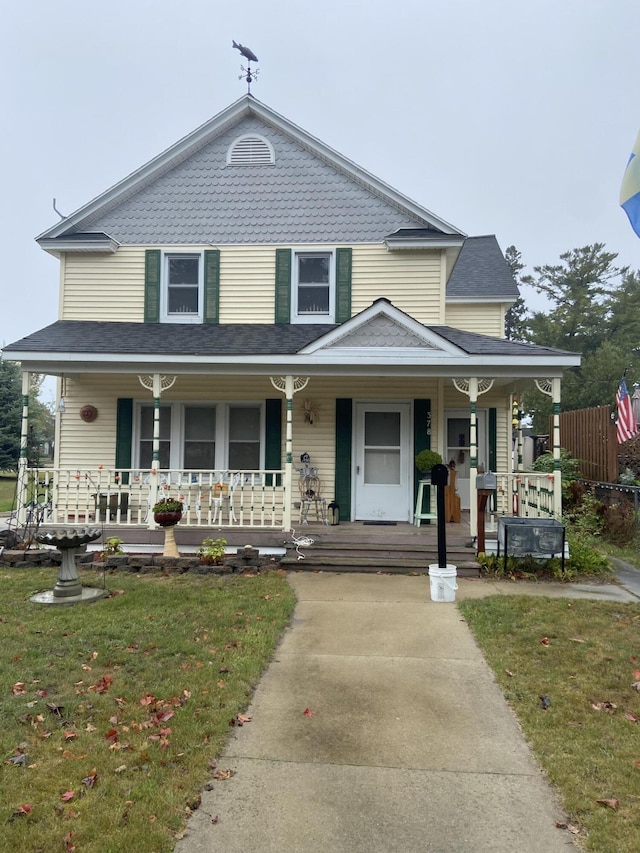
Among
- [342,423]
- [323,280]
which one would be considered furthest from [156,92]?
[342,423]

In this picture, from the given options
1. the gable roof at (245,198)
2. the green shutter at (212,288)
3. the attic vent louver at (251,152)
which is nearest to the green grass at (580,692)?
the green shutter at (212,288)

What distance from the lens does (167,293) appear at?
35.3 ft

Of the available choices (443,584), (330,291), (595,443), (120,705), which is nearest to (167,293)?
(330,291)

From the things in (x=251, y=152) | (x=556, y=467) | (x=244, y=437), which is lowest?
(x=556, y=467)

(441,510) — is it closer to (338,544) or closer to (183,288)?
(338,544)

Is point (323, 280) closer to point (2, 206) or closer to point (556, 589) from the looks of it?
point (556, 589)

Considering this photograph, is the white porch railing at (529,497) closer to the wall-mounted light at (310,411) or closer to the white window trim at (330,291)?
the wall-mounted light at (310,411)

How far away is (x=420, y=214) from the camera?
10.5m

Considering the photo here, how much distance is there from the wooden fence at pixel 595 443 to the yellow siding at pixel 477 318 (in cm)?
319

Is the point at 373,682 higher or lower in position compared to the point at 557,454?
lower

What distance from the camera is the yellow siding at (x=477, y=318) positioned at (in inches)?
468

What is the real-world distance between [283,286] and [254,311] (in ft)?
2.37

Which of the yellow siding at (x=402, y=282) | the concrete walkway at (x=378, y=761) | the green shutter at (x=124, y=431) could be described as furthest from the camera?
the yellow siding at (x=402, y=282)

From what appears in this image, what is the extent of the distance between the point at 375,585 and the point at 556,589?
91.4 inches
